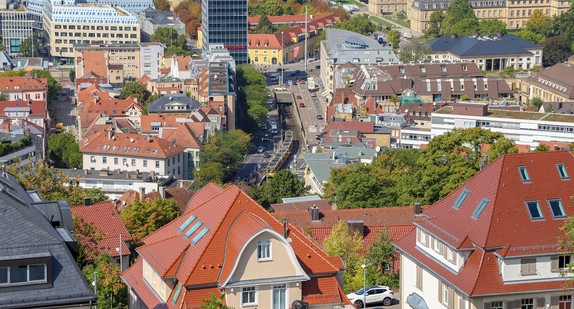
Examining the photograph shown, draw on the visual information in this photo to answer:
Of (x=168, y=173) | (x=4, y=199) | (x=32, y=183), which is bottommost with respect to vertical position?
(x=168, y=173)

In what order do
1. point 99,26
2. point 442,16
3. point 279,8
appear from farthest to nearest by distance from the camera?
point 279,8, point 442,16, point 99,26

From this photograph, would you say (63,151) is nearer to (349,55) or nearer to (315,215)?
(349,55)

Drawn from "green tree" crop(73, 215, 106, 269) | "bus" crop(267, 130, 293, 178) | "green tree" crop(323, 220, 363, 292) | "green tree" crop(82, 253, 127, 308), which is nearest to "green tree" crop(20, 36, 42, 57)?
"bus" crop(267, 130, 293, 178)

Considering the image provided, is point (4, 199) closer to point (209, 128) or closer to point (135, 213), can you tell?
point (135, 213)

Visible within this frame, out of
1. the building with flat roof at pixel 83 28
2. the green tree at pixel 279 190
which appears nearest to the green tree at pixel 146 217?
the green tree at pixel 279 190

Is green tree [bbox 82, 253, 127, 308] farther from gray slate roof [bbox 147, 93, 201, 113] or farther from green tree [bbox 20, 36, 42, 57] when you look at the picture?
green tree [bbox 20, 36, 42, 57]

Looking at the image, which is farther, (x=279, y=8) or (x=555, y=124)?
(x=279, y=8)

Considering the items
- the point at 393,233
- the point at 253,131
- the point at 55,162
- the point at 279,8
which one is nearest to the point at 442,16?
the point at 279,8
